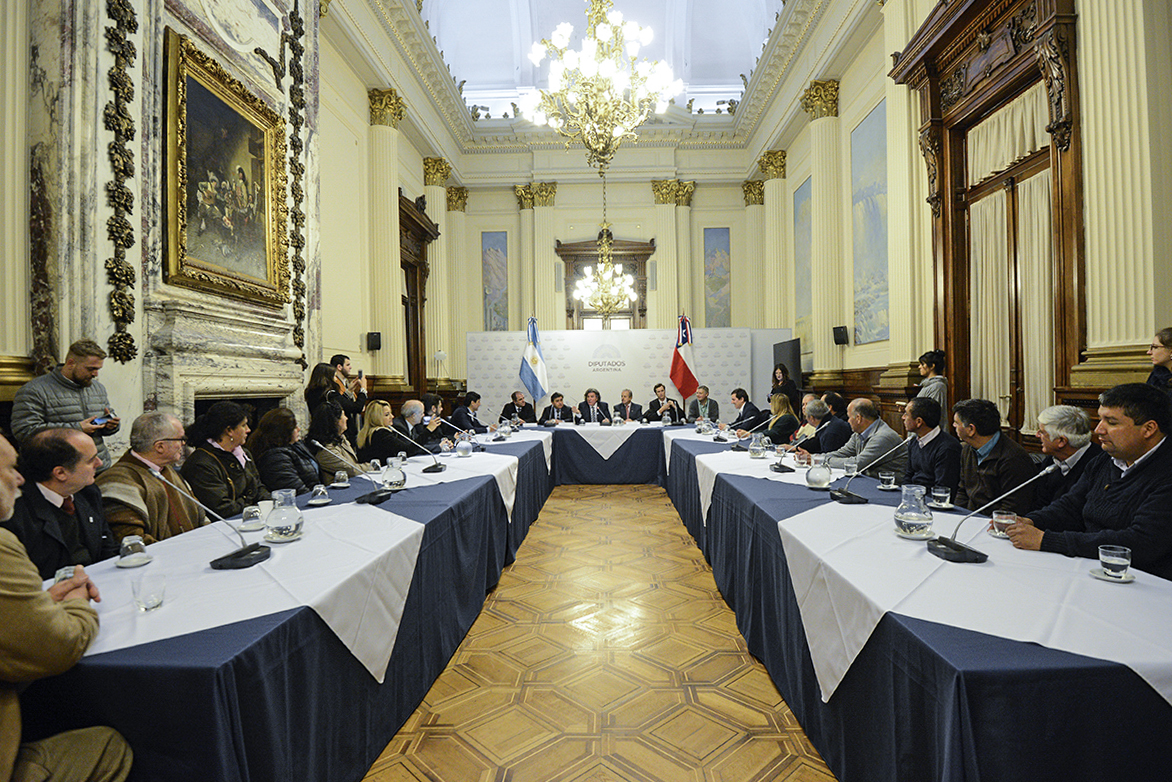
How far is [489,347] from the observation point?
35.1 ft

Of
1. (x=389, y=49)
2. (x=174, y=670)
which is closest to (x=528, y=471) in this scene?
(x=174, y=670)

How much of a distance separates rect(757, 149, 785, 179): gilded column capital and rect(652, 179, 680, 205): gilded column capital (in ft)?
5.79

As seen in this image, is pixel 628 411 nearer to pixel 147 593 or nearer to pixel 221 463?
pixel 221 463

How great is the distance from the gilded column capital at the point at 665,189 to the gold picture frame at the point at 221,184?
26.5 ft

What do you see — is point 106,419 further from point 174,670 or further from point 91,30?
point 174,670

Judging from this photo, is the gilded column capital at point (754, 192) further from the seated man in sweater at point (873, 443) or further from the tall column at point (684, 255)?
the seated man in sweater at point (873, 443)

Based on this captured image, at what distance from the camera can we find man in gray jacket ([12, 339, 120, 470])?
289 cm

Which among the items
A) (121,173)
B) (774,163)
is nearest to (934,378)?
(121,173)

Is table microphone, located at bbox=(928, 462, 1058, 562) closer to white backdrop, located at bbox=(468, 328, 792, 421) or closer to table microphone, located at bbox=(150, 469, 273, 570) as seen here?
table microphone, located at bbox=(150, 469, 273, 570)

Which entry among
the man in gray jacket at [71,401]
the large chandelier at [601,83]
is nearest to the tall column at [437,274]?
the large chandelier at [601,83]

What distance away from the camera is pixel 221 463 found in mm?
2938

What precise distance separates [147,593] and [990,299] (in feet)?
19.6

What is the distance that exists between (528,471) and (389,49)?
257 inches

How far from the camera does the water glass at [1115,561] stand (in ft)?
5.11
